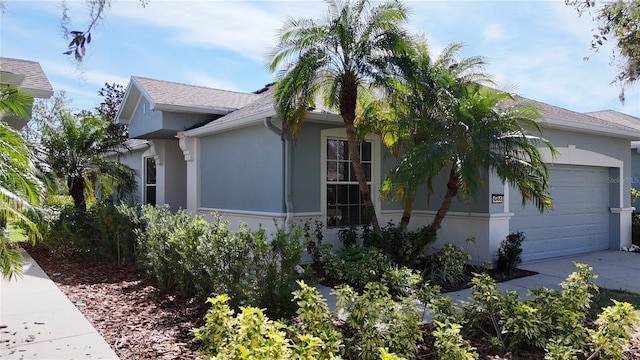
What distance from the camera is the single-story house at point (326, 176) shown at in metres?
9.82

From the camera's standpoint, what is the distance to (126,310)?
6.37 metres

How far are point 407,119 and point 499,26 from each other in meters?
2.94

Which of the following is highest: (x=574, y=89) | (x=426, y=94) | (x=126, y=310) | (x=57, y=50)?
(x=574, y=89)

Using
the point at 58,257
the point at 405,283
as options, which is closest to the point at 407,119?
the point at 405,283

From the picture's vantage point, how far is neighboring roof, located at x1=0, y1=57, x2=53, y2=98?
927 cm

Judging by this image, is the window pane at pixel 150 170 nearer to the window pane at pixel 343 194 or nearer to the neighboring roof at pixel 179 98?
the neighboring roof at pixel 179 98

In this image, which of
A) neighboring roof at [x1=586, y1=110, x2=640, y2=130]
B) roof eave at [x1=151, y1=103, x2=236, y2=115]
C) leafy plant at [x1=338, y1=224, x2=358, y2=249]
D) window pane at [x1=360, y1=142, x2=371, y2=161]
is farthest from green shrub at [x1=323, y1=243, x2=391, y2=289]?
neighboring roof at [x1=586, y1=110, x2=640, y2=130]

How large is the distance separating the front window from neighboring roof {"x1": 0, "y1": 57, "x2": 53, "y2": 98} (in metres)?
6.65

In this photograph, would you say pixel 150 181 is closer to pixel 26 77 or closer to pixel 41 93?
pixel 26 77

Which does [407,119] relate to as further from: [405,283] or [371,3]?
[405,283]

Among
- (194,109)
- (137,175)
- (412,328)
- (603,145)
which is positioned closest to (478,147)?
(412,328)

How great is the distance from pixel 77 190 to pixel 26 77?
377cm

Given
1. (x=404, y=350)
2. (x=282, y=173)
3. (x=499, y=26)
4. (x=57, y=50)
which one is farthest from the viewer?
(x=282, y=173)

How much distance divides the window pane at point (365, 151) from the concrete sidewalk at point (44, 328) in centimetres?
683
